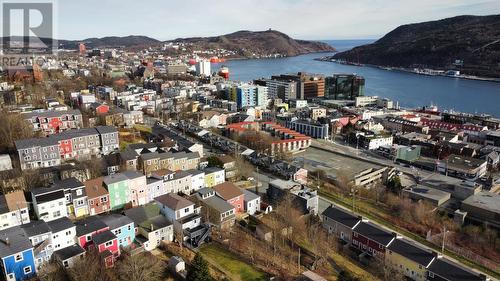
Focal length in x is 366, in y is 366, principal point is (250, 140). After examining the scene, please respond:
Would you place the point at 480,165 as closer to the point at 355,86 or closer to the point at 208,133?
the point at 208,133

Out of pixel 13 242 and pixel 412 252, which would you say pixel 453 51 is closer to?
pixel 412 252

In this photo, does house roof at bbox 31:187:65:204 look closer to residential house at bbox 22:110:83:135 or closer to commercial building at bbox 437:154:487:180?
residential house at bbox 22:110:83:135

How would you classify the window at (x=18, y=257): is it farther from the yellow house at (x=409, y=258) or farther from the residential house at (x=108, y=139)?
the residential house at (x=108, y=139)

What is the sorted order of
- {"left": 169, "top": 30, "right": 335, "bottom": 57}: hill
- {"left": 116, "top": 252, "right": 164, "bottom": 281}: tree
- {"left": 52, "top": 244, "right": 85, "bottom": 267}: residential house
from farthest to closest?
{"left": 169, "top": 30, "right": 335, "bottom": 57}: hill → {"left": 52, "top": 244, "right": 85, "bottom": 267}: residential house → {"left": 116, "top": 252, "right": 164, "bottom": 281}: tree

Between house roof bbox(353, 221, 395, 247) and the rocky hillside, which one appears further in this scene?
Result: the rocky hillside

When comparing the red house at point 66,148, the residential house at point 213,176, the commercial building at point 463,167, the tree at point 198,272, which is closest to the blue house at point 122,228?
the tree at point 198,272

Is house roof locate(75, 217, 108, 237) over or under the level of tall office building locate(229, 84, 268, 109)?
under

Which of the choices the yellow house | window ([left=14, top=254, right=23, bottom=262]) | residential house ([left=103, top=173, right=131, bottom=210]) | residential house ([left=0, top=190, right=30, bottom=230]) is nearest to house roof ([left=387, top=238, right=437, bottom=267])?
the yellow house
